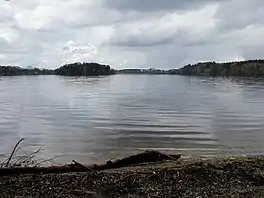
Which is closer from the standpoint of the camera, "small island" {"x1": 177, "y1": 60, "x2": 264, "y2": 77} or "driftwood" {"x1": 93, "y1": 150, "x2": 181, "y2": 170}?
"driftwood" {"x1": 93, "y1": 150, "x2": 181, "y2": 170}

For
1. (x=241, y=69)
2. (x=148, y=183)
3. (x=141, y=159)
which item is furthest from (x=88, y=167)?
(x=241, y=69)

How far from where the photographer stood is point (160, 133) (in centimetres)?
2172

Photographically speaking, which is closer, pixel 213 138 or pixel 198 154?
pixel 198 154

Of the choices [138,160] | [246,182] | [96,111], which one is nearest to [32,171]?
[138,160]

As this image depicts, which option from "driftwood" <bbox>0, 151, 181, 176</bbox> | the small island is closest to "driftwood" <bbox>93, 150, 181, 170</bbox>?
"driftwood" <bbox>0, 151, 181, 176</bbox>

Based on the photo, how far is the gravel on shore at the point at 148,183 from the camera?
23.5 feet

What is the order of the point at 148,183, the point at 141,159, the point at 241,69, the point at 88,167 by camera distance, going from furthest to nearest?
the point at 241,69
the point at 141,159
the point at 88,167
the point at 148,183

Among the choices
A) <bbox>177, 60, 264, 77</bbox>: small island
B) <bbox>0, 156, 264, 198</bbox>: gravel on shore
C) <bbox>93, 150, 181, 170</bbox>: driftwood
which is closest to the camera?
<bbox>0, 156, 264, 198</bbox>: gravel on shore

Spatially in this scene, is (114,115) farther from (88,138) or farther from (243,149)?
(243,149)

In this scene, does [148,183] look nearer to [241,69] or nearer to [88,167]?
[88,167]

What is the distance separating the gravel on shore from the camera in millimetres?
7172

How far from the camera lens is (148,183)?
7.70 meters

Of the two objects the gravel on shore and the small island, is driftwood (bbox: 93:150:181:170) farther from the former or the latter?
the small island

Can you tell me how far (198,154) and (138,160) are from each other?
5.85 meters
